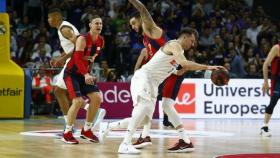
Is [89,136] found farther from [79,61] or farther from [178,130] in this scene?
[178,130]

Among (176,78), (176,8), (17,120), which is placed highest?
(176,8)

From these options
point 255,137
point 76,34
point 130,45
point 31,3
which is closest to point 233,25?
point 130,45

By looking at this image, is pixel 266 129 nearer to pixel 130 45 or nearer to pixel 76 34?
pixel 76 34

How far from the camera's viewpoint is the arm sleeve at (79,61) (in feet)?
35.7

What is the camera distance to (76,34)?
38.1 feet

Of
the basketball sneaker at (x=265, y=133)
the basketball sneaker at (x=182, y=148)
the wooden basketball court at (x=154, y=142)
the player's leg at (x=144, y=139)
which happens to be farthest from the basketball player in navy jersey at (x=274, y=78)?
the basketball sneaker at (x=182, y=148)

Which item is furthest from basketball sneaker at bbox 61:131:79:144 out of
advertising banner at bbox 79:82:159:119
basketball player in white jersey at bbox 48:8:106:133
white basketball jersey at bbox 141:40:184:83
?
advertising banner at bbox 79:82:159:119

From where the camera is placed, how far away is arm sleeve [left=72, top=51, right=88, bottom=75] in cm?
1088

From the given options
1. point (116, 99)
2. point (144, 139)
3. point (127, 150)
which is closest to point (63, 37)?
point (144, 139)

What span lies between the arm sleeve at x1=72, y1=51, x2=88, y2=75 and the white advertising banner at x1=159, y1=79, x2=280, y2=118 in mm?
7522

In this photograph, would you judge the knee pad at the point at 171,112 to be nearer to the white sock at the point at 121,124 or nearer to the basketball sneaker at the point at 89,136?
the white sock at the point at 121,124

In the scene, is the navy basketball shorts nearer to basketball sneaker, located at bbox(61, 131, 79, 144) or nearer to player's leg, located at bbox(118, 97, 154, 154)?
player's leg, located at bbox(118, 97, 154, 154)

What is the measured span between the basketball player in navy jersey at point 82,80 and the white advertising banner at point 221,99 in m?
7.19

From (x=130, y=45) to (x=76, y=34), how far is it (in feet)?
30.9
